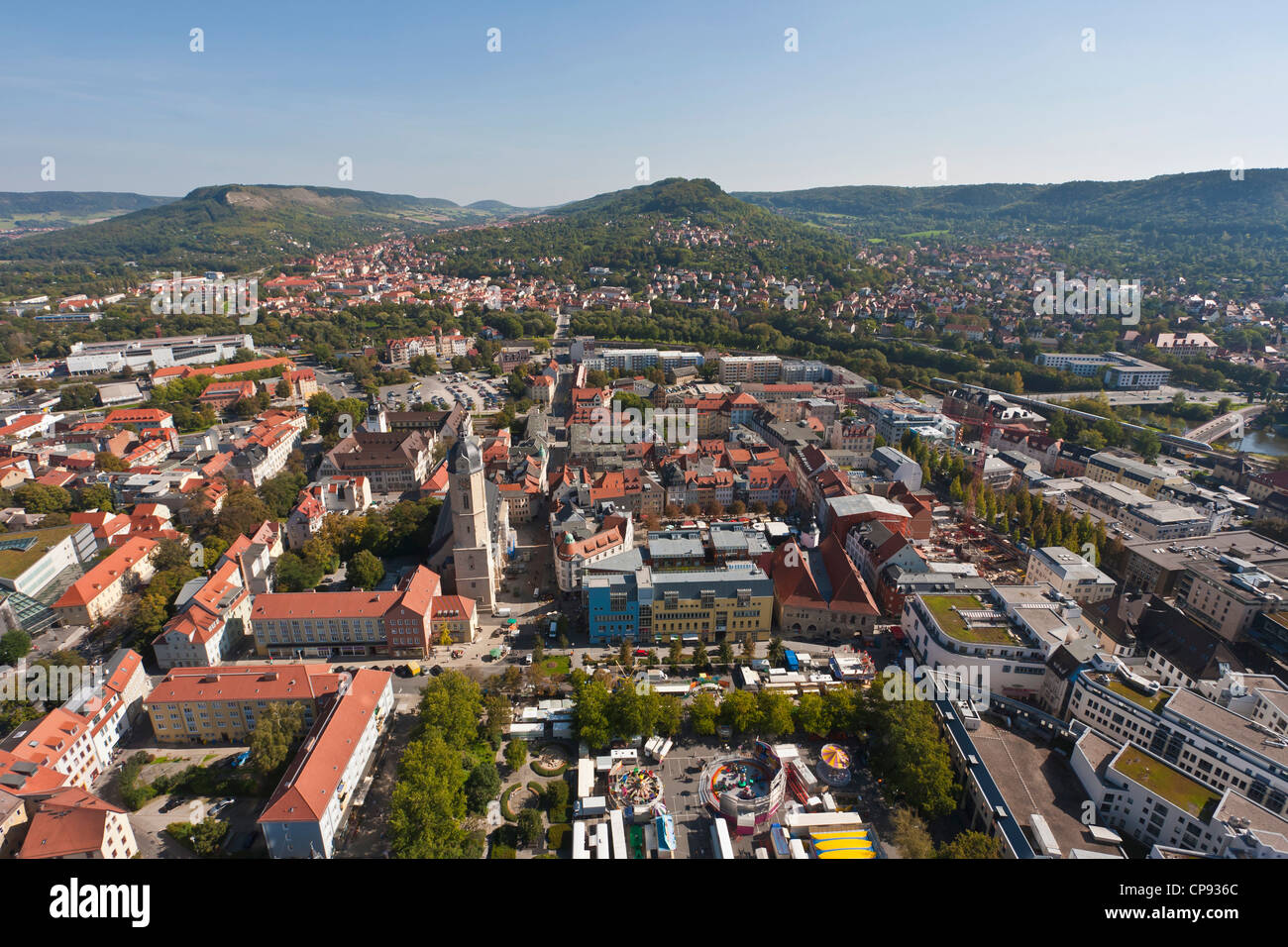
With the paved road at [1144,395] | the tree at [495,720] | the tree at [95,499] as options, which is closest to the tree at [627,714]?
the tree at [495,720]

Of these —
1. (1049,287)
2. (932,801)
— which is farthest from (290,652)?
(1049,287)

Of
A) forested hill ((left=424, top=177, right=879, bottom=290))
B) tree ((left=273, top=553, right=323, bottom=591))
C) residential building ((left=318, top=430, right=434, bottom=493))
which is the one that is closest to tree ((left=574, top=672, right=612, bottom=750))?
tree ((left=273, top=553, right=323, bottom=591))

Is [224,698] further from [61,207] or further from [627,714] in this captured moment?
[61,207]

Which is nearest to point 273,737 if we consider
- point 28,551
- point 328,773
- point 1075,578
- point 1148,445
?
point 328,773

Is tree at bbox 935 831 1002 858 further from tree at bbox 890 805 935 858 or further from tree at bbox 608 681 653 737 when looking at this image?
tree at bbox 608 681 653 737

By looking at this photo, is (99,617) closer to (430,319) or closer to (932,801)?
(932,801)

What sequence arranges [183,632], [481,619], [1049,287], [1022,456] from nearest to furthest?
[183,632], [481,619], [1022,456], [1049,287]
